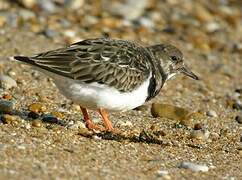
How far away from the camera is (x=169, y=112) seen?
7.02 metres

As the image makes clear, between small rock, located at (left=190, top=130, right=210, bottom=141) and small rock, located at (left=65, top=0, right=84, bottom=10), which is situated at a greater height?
small rock, located at (left=65, top=0, right=84, bottom=10)

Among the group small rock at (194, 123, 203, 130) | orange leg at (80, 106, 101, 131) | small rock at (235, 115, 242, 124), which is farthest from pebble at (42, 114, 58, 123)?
small rock at (235, 115, 242, 124)

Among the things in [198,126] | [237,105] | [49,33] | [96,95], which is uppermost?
[96,95]

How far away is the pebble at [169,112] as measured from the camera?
700cm

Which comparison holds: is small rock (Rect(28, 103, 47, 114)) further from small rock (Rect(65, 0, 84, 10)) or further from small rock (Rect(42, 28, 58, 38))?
small rock (Rect(65, 0, 84, 10))

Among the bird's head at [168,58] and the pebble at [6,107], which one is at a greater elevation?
the bird's head at [168,58]

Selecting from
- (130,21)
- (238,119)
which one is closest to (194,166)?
(238,119)

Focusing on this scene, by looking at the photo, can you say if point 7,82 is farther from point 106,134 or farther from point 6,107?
point 106,134

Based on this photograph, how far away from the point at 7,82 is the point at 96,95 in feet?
5.57

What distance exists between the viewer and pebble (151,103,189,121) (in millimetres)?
6996

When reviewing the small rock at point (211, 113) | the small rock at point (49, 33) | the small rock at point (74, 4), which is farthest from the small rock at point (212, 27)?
the small rock at point (211, 113)

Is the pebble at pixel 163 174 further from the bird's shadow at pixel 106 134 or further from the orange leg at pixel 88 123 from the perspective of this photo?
the orange leg at pixel 88 123

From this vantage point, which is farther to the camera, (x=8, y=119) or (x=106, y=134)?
(x=106, y=134)

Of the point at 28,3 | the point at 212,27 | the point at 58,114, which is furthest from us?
the point at 212,27
